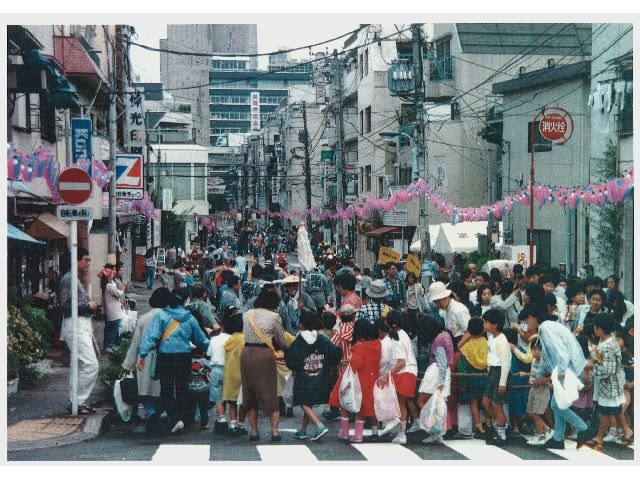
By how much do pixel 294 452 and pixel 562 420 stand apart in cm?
279

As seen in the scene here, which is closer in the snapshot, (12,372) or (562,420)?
(562,420)

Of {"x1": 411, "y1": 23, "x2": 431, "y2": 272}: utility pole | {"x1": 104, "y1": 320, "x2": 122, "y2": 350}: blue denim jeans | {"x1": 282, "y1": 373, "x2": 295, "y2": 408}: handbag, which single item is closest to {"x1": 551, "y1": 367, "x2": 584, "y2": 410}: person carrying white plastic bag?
{"x1": 282, "y1": 373, "x2": 295, "y2": 408}: handbag

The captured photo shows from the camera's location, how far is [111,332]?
15680 millimetres

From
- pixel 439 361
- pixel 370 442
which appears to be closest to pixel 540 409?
pixel 439 361

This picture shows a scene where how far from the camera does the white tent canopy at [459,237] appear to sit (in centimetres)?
2759

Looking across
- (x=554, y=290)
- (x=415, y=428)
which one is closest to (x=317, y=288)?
(x=554, y=290)

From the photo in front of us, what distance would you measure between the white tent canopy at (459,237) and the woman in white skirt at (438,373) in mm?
17487

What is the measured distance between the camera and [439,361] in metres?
10.0

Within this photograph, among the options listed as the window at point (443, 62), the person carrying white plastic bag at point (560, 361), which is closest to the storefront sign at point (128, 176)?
the person carrying white plastic bag at point (560, 361)

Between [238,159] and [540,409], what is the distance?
96.1 m

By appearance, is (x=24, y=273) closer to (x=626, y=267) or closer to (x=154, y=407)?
(x=154, y=407)

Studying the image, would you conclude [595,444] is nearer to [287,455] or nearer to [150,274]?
[287,455]

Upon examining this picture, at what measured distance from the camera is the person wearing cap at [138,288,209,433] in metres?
10.1

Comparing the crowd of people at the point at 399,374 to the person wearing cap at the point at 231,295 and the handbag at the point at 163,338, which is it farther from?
the person wearing cap at the point at 231,295
